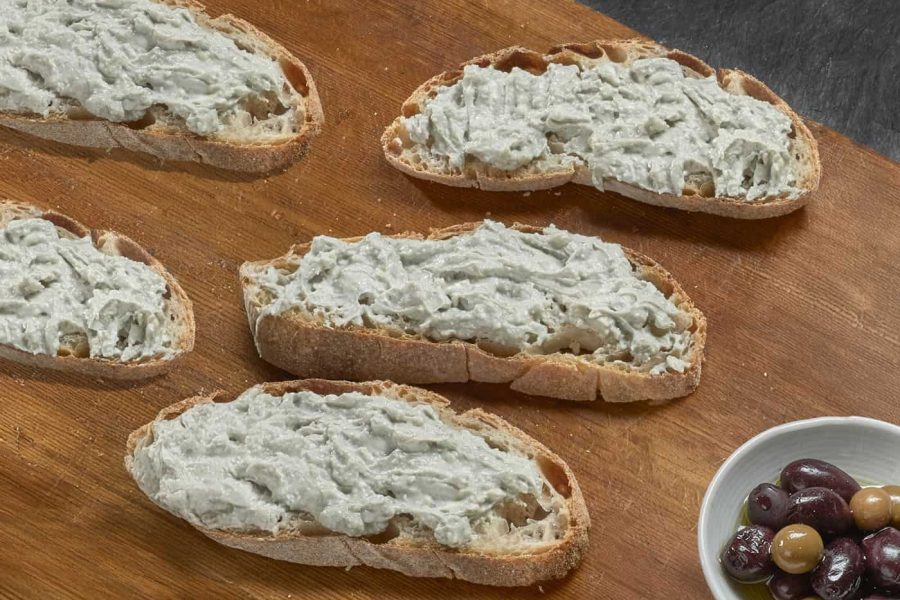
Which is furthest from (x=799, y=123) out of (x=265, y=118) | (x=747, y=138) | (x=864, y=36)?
(x=265, y=118)

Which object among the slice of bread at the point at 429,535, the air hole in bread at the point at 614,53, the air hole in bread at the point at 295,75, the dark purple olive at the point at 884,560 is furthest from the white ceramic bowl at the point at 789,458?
the air hole in bread at the point at 295,75

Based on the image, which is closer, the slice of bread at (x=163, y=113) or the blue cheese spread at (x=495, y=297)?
the blue cheese spread at (x=495, y=297)

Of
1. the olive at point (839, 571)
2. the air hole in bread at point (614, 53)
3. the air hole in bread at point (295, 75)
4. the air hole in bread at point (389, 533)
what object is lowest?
the air hole in bread at point (389, 533)

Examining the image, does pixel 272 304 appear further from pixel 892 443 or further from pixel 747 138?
pixel 892 443

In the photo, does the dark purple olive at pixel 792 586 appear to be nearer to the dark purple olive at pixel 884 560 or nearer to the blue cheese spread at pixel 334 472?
the dark purple olive at pixel 884 560

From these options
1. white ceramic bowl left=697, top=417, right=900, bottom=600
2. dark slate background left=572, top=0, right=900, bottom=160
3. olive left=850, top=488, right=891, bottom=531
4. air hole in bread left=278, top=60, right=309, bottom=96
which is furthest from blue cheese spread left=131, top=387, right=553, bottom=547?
dark slate background left=572, top=0, right=900, bottom=160

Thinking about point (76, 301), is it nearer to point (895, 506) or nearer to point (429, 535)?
point (429, 535)
